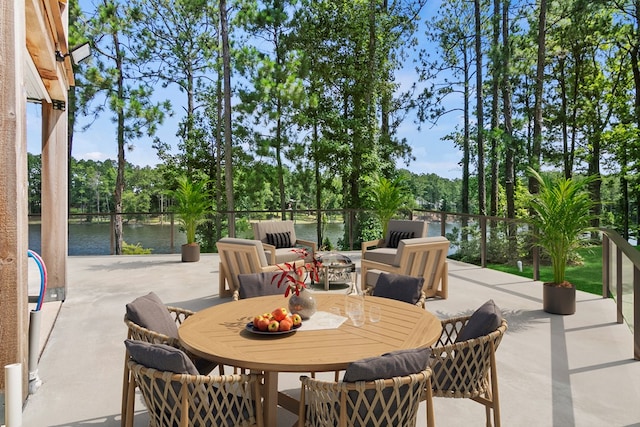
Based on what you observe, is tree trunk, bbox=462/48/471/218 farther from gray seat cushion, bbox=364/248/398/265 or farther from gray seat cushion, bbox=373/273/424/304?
gray seat cushion, bbox=373/273/424/304

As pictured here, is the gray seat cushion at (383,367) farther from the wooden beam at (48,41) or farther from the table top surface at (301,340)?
the wooden beam at (48,41)

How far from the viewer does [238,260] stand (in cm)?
558

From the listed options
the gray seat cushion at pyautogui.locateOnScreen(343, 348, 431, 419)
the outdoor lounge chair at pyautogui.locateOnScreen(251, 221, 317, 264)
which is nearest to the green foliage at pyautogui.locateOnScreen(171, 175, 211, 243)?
the outdoor lounge chair at pyautogui.locateOnScreen(251, 221, 317, 264)

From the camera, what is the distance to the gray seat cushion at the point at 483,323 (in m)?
2.31

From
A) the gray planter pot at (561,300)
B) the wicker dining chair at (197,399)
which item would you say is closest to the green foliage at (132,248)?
the gray planter pot at (561,300)

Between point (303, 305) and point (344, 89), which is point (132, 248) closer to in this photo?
point (344, 89)

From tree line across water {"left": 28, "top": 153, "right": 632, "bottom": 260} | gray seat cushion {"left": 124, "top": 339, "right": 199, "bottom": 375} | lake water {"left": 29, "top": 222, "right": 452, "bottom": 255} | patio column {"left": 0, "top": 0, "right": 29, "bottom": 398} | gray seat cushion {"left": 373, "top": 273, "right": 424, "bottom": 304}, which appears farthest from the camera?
tree line across water {"left": 28, "top": 153, "right": 632, "bottom": 260}

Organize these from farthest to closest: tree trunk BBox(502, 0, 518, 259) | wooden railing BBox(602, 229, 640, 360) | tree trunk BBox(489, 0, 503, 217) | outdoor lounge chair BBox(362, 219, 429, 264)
Answer: 1. tree trunk BBox(489, 0, 503, 217)
2. tree trunk BBox(502, 0, 518, 259)
3. outdoor lounge chair BBox(362, 219, 429, 264)
4. wooden railing BBox(602, 229, 640, 360)

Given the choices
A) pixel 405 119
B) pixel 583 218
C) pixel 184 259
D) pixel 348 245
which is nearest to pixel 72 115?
pixel 184 259

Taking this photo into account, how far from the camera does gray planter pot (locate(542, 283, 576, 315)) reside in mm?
4934

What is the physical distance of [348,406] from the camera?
5.88ft

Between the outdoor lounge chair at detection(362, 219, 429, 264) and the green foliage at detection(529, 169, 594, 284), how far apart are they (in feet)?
6.12

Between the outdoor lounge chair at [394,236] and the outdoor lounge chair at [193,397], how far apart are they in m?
4.45

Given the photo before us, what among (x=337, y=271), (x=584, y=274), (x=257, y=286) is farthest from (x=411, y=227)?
(x=584, y=274)
